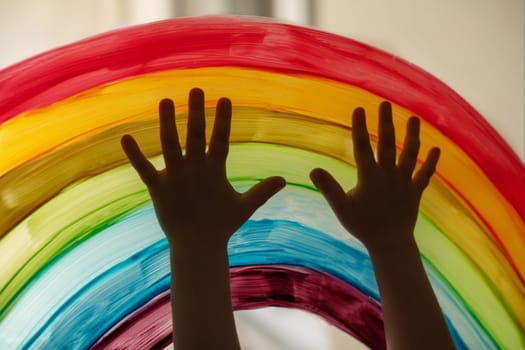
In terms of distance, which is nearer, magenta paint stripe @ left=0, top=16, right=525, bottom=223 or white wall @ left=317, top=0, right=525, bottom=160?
magenta paint stripe @ left=0, top=16, right=525, bottom=223

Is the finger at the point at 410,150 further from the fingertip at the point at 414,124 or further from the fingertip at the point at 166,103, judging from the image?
the fingertip at the point at 166,103

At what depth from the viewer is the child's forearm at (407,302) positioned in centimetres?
60

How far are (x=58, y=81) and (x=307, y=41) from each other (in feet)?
0.77

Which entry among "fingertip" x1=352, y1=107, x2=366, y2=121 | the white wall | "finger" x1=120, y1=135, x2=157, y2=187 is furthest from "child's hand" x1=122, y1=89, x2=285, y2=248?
the white wall

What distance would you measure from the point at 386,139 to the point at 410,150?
31mm

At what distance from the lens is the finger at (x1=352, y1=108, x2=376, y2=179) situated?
595mm

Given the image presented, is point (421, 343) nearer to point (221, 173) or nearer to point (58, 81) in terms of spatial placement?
point (221, 173)

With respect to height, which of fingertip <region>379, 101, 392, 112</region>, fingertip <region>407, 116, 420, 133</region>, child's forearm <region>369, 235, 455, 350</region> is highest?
fingertip <region>379, 101, 392, 112</region>

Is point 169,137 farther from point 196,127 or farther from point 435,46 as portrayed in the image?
point 435,46

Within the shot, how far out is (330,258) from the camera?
0.69 meters

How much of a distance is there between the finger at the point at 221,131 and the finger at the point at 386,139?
5.6 inches

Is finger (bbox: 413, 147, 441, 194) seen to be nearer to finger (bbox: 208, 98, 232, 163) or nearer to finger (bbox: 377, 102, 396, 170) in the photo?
finger (bbox: 377, 102, 396, 170)

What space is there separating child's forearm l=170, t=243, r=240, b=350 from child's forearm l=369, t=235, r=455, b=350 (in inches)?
5.8

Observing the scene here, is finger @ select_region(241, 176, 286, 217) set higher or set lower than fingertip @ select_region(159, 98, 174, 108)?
lower
